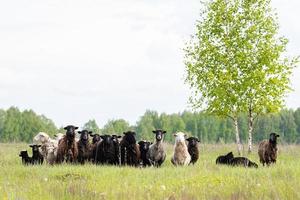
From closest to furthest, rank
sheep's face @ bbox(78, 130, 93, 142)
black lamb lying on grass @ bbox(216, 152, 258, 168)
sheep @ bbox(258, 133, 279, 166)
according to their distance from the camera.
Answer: black lamb lying on grass @ bbox(216, 152, 258, 168)
sheep's face @ bbox(78, 130, 93, 142)
sheep @ bbox(258, 133, 279, 166)

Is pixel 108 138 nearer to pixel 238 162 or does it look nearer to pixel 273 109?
pixel 238 162

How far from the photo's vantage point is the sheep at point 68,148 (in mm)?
21266

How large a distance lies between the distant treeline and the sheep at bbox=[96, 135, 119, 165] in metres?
75.3

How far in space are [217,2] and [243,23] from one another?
2.51 meters

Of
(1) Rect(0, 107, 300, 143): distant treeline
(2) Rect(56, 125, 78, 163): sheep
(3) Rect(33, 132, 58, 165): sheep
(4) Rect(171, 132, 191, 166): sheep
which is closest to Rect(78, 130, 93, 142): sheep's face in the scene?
(2) Rect(56, 125, 78, 163): sheep

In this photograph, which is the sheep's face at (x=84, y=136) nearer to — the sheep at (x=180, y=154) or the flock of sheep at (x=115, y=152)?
the flock of sheep at (x=115, y=152)

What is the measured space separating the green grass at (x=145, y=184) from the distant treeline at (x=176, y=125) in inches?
3221

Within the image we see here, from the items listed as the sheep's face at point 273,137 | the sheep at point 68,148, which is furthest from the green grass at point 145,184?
the sheep's face at point 273,137

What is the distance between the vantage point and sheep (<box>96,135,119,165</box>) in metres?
22.1

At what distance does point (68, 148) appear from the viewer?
21297 mm

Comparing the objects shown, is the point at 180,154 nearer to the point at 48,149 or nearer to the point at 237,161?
the point at 237,161

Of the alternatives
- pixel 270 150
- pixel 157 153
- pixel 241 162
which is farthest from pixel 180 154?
pixel 270 150

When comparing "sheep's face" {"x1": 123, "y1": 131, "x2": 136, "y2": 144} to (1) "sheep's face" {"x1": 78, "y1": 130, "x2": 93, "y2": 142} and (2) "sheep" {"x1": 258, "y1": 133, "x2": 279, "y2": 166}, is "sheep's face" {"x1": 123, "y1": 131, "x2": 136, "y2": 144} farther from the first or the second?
(2) "sheep" {"x1": 258, "y1": 133, "x2": 279, "y2": 166}

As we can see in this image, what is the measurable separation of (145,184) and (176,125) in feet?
400
